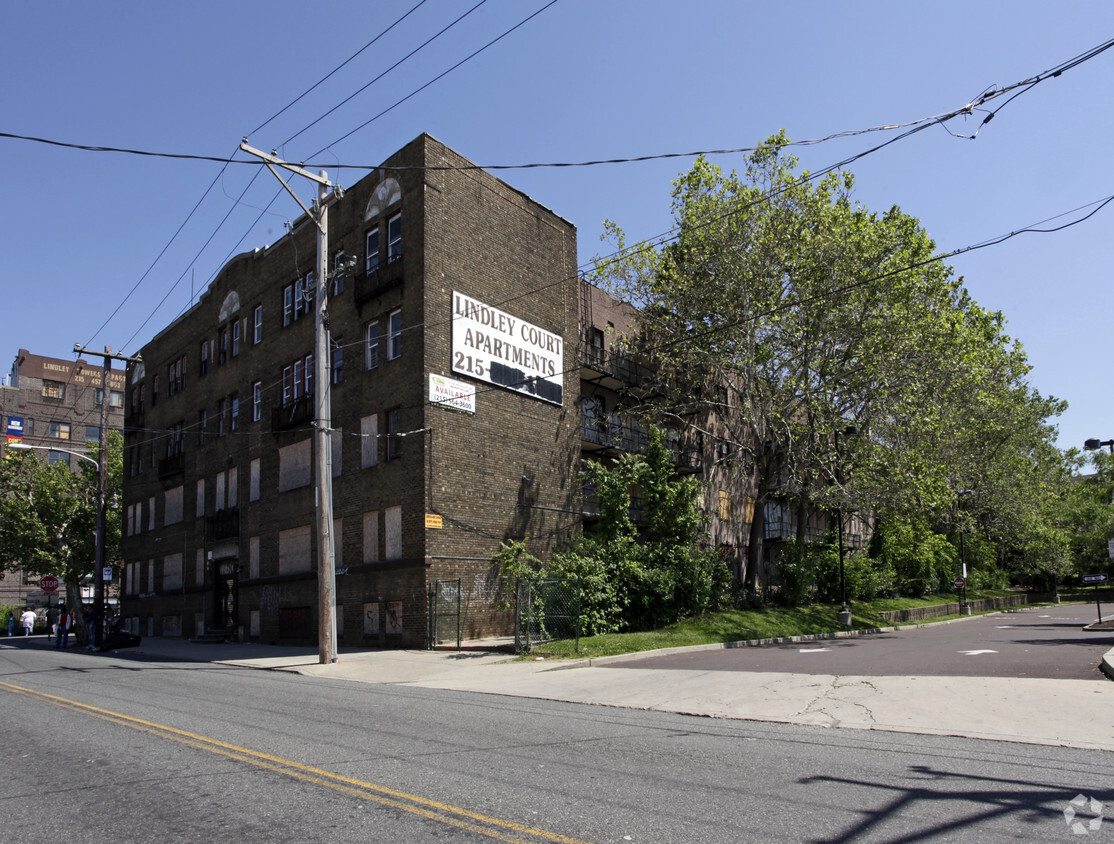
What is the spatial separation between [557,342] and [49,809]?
25537 millimetres

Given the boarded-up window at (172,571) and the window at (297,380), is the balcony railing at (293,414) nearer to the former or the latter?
the window at (297,380)

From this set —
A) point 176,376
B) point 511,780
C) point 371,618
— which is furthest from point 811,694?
point 176,376

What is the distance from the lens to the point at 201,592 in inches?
1435

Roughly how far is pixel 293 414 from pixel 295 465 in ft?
6.39

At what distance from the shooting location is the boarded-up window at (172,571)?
128ft

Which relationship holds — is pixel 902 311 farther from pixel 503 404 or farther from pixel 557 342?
pixel 503 404

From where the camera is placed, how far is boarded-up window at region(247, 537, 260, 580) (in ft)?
106

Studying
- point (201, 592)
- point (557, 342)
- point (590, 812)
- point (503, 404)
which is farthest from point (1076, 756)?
point (201, 592)

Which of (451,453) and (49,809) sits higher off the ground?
(451,453)

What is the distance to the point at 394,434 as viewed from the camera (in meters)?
25.8

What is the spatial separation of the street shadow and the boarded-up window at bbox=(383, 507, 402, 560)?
64.7 ft

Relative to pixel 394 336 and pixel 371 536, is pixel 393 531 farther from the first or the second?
pixel 394 336

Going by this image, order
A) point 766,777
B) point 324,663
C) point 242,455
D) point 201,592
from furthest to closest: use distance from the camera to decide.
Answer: point 201,592
point 242,455
point 324,663
point 766,777

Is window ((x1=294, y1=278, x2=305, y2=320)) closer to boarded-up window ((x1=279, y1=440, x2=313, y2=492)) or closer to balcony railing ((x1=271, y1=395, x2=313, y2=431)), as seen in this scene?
balcony railing ((x1=271, y1=395, x2=313, y2=431))
